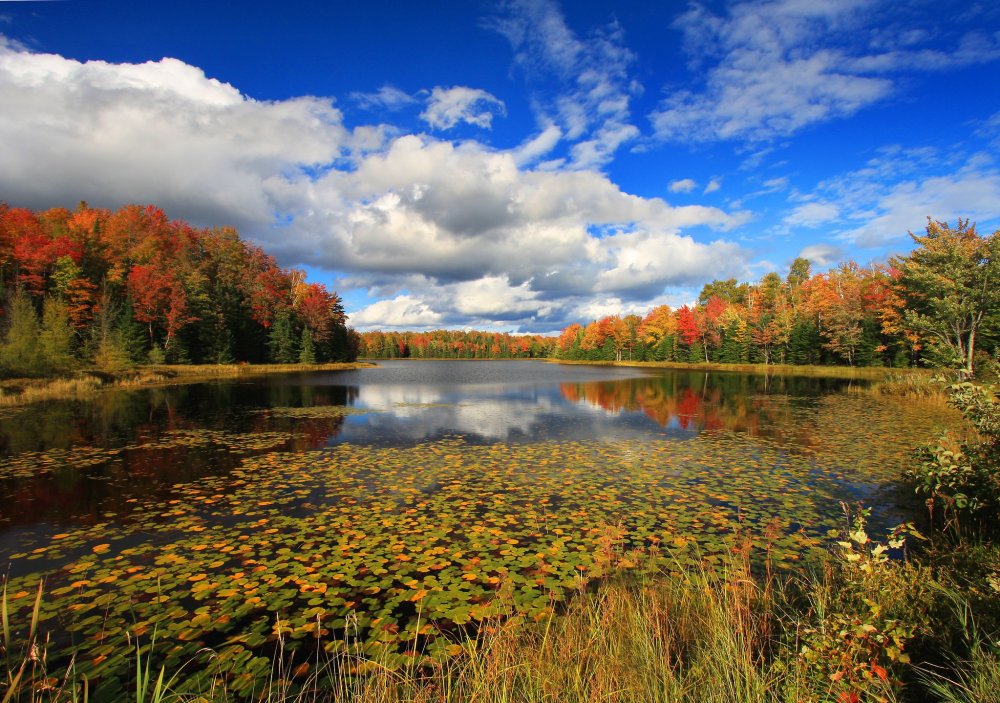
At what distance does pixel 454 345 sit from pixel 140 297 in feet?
435

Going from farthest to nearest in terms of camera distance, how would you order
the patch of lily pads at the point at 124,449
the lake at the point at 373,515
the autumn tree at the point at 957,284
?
the autumn tree at the point at 957,284 → the patch of lily pads at the point at 124,449 → the lake at the point at 373,515

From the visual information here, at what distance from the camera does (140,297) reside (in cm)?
4991

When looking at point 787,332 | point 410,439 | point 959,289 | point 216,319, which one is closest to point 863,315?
point 787,332

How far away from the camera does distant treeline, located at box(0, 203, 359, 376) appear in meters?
34.6

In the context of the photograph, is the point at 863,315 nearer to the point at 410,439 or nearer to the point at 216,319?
the point at 410,439

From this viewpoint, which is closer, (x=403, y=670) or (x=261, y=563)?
(x=403, y=670)

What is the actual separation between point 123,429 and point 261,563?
15.1 m

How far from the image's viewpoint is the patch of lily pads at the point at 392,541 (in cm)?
491

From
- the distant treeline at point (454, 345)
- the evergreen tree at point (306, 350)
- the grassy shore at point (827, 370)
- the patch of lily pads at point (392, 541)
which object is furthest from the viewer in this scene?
the distant treeline at point (454, 345)

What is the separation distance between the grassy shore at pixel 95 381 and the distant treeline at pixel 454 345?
4090 inches

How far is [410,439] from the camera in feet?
51.2

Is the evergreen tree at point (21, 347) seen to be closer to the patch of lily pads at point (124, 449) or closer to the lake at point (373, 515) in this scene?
the lake at point (373, 515)

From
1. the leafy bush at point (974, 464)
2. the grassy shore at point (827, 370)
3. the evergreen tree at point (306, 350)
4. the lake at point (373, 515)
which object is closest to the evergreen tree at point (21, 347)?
the lake at point (373, 515)

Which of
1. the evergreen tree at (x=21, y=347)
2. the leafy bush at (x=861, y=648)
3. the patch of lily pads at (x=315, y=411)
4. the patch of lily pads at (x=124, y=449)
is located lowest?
the patch of lily pads at (x=315, y=411)
